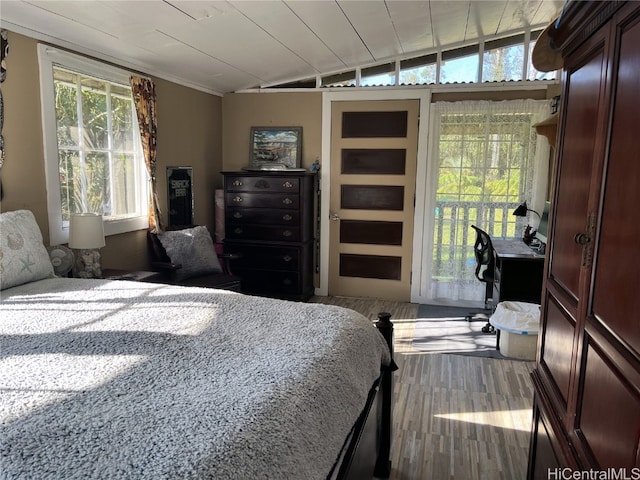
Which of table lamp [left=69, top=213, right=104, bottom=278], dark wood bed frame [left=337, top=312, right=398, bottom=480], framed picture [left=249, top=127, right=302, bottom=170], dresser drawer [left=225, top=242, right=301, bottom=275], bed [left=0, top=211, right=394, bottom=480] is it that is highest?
framed picture [left=249, top=127, right=302, bottom=170]

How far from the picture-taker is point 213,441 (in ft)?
3.43

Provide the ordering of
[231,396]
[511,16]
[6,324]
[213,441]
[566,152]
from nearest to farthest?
[213,441] < [231,396] < [566,152] < [6,324] < [511,16]

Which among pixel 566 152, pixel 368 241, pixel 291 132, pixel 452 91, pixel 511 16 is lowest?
pixel 368 241

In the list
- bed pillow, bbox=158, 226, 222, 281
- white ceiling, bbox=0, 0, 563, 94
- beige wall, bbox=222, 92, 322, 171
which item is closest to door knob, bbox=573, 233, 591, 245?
white ceiling, bbox=0, 0, 563, 94

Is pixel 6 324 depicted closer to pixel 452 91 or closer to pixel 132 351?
pixel 132 351

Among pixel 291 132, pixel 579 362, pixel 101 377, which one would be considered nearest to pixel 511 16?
pixel 291 132

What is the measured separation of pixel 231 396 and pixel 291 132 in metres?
4.16

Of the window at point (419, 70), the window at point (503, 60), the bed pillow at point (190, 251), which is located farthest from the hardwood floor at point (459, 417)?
the window at point (503, 60)

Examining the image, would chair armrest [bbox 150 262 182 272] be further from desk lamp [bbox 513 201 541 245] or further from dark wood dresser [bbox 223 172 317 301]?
desk lamp [bbox 513 201 541 245]

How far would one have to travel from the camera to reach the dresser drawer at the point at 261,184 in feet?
15.4

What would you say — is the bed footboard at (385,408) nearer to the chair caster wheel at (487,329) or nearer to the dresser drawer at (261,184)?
the chair caster wheel at (487,329)

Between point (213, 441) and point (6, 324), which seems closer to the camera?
point (213, 441)

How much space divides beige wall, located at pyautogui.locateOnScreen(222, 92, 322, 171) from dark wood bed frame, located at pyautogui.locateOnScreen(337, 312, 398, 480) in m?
3.24

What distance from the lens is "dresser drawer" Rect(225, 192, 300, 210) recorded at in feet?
15.5
